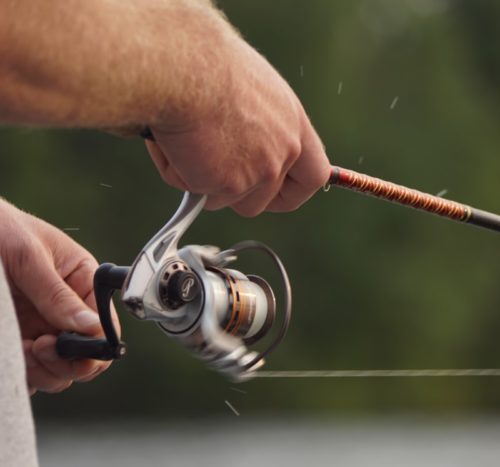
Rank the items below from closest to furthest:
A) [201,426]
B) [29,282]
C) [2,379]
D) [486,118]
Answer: [2,379], [29,282], [201,426], [486,118]

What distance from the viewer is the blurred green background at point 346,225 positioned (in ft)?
50.0

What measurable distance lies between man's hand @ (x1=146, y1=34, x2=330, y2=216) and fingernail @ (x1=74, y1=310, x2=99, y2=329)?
1.53 feet

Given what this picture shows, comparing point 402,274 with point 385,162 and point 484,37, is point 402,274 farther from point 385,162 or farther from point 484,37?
point 484,37

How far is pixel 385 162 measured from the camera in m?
16.3

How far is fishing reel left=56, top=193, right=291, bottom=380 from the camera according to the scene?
1893 millimetres

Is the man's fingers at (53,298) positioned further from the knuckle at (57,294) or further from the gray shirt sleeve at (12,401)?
the gray shirt sleeve at (12,401)

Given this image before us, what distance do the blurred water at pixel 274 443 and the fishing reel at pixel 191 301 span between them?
468 inches

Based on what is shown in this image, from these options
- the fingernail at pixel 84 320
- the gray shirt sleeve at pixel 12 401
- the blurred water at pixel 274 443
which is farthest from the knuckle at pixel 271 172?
the blurred water at pixel 274 443

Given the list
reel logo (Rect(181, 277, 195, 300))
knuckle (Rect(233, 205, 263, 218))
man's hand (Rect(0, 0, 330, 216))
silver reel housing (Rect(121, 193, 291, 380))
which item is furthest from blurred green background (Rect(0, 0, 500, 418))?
man's hand (Rect(0, 0, 330, 216))

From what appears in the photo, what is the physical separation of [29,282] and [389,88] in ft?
51.1

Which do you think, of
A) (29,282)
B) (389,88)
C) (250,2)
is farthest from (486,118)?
(29,282)

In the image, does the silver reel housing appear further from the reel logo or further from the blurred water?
the blurred water

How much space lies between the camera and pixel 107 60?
61.7 inches

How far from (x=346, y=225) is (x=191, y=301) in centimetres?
1429
